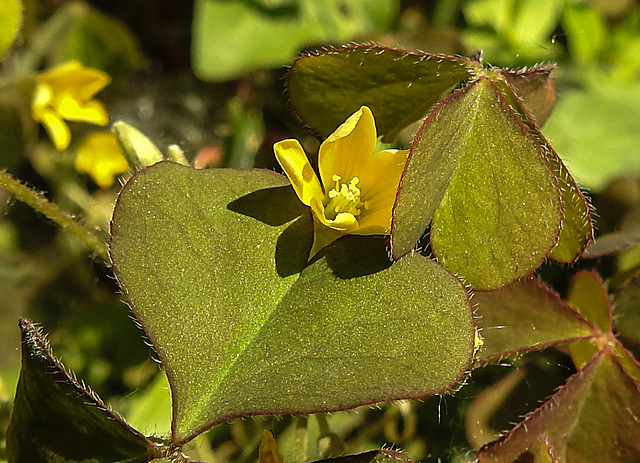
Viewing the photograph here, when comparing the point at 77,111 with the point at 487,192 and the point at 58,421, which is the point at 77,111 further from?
the point at 487,192

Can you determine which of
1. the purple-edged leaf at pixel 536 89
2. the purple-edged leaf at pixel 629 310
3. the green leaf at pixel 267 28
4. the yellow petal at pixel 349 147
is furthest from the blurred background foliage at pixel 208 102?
the yellow petal at pixel 349 147

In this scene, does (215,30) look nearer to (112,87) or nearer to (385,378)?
(112,87)

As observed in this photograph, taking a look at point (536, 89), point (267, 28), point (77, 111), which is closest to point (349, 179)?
point (536, 89)

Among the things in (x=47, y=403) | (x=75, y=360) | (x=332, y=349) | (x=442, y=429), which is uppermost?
(x=332, y=349)

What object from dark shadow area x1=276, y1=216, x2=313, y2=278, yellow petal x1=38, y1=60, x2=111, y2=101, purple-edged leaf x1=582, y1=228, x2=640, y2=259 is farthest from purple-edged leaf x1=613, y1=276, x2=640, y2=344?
yellow petal x1=38, y1=60, x2=111, y2=101

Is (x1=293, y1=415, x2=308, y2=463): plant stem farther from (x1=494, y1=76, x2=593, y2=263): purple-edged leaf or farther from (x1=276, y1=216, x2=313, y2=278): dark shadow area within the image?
(x1=494, y1=76, x2=593, y2=263): purple-edged leaf

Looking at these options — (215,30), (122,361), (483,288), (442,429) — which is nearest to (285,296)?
(483,288)

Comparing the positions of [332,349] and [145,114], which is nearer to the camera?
[332,349]
